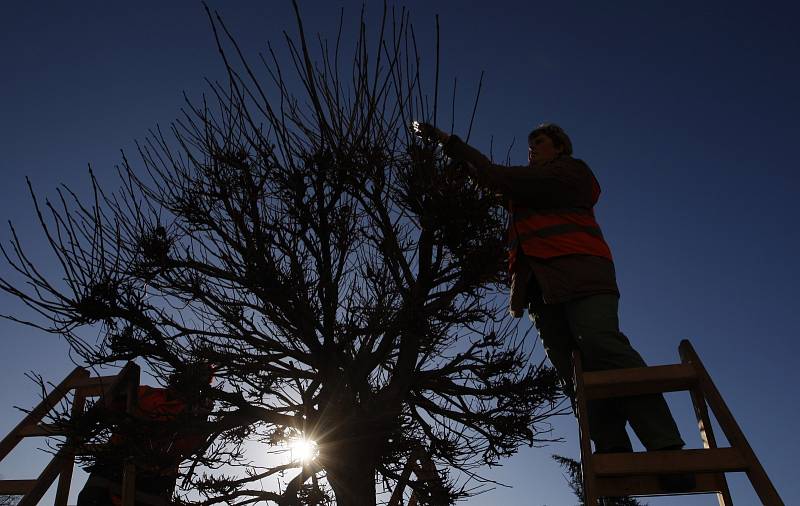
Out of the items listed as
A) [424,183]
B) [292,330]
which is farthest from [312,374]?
[424,183]

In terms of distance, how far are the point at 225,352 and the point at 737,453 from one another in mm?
3916

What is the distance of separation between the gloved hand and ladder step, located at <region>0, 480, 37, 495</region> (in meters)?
3.74

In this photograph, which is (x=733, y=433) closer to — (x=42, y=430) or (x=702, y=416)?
(x=702, y=416)

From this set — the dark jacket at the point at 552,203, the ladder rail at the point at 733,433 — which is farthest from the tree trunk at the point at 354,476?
the ladder rail at the point at 733,433

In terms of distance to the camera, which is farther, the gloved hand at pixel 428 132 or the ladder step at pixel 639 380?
the gloved hand at pixel 428 132

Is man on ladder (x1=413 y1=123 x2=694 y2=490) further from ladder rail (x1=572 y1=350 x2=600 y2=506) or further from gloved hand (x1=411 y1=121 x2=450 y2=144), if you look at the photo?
ladder rail (x1=572 y1=350 x2=600 y2=506)

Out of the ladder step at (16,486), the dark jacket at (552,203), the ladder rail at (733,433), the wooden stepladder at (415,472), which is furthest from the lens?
the wooden stepladder at (415,472)

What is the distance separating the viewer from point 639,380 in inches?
81.4

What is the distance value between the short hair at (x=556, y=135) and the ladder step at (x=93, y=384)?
382cm

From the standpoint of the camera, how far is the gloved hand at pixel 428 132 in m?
3.42

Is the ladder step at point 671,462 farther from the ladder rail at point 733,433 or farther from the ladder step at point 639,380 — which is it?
the ladder step at point 639,380

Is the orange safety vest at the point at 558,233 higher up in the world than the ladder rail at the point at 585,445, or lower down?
higher up

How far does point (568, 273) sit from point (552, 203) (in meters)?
0.46

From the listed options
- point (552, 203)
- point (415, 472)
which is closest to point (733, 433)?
point (552, 203)
